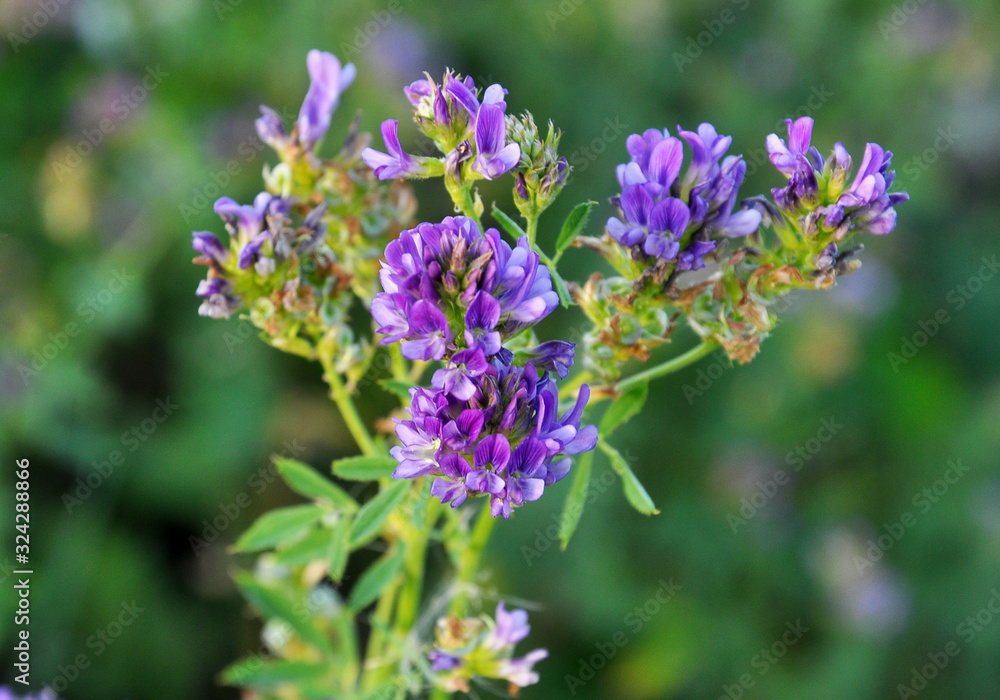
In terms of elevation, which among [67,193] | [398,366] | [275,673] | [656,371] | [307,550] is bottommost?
[67,193]

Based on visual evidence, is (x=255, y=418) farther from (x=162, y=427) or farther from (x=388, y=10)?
(x=388, y=10)

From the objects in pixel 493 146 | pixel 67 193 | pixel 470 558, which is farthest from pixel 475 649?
pixel 67 193

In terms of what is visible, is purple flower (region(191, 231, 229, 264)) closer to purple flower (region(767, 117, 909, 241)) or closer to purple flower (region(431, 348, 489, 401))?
purple flower (region(431, 348, 489, 401))

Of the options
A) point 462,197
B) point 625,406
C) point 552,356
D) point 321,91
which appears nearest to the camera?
point 552,356

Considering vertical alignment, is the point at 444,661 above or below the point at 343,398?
below

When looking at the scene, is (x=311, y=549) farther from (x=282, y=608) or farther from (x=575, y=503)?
(x=575, y=503)

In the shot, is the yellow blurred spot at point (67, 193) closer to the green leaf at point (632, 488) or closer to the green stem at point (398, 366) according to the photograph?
the green stem at point (398, 366)

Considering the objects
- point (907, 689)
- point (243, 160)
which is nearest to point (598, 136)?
point (243, 160)
